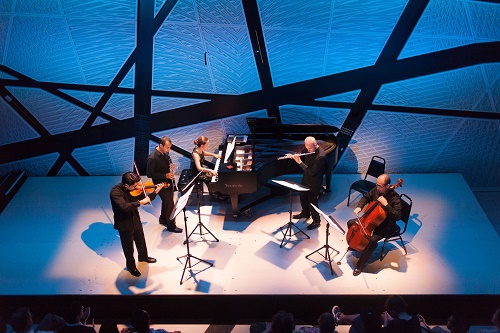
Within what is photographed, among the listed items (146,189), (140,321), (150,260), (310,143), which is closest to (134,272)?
(150,260)

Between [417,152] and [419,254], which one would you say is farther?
[417,152]

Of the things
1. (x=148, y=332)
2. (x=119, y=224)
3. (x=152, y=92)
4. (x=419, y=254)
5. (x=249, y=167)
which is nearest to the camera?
(x=148, y=332)

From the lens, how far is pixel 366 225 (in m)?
5.15

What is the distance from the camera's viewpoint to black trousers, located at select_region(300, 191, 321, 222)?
5910 millimetres

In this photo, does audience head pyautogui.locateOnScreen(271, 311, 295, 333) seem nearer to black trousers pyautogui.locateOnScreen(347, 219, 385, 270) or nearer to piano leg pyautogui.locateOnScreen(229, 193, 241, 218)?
black trousers pyautogui.locateOnScreen(347, 219, 385, 270)

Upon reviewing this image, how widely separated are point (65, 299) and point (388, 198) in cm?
367

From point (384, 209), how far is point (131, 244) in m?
2.78

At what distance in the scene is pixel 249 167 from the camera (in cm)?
602

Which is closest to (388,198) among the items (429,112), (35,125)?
(429,112)

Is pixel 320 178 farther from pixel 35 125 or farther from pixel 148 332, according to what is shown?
pixel 35 125

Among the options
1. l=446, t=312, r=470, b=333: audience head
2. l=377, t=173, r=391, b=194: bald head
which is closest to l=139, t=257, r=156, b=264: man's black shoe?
l=377, t=173, r=391, b=194: bald head

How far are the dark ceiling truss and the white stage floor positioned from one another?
2.56 feet

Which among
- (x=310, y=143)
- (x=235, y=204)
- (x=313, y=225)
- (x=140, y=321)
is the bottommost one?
(x=313, y=225)

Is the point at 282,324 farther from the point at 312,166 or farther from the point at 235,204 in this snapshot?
the point at 235,204
